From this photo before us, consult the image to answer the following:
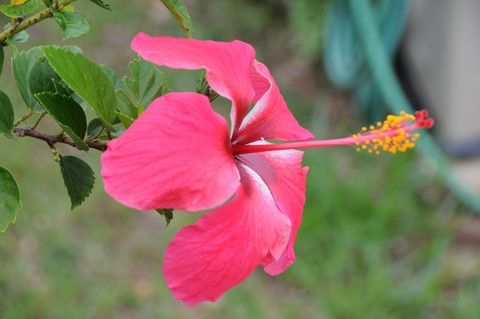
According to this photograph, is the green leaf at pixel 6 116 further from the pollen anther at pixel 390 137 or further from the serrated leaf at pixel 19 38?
the pollen anther at pixel 390 137

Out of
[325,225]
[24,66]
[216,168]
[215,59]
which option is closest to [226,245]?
[216,168]

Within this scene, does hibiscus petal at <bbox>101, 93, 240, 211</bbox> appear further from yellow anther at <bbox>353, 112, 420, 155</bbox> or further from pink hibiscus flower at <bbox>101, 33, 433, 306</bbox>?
yellow anther at <bbox>353, 112, 420, 155</bbox>

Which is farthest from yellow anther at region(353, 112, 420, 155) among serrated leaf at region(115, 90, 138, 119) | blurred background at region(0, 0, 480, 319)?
blurred background at region(0, 0, 480, 319)

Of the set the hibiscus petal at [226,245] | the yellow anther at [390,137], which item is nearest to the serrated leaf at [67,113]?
the hibiscus petal at [226,245]

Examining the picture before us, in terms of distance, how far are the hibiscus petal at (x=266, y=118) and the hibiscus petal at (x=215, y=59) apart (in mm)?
13

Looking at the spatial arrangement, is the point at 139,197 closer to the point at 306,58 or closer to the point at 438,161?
the point at 438,161

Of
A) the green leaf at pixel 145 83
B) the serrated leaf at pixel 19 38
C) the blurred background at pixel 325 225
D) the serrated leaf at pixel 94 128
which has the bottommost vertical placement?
the blurred background at pixel 325 225

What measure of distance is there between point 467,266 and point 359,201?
0.49 meters

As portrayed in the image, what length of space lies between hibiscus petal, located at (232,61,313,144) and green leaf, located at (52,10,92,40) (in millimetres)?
184


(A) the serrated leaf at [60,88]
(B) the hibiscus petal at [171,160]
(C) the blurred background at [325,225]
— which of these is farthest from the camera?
(C) the blurred background at [325,225]

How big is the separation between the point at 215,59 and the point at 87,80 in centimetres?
13

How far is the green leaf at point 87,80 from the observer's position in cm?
67

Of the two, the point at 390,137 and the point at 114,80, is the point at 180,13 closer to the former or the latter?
the point at 114,80

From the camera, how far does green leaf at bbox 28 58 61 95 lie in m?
0.75
